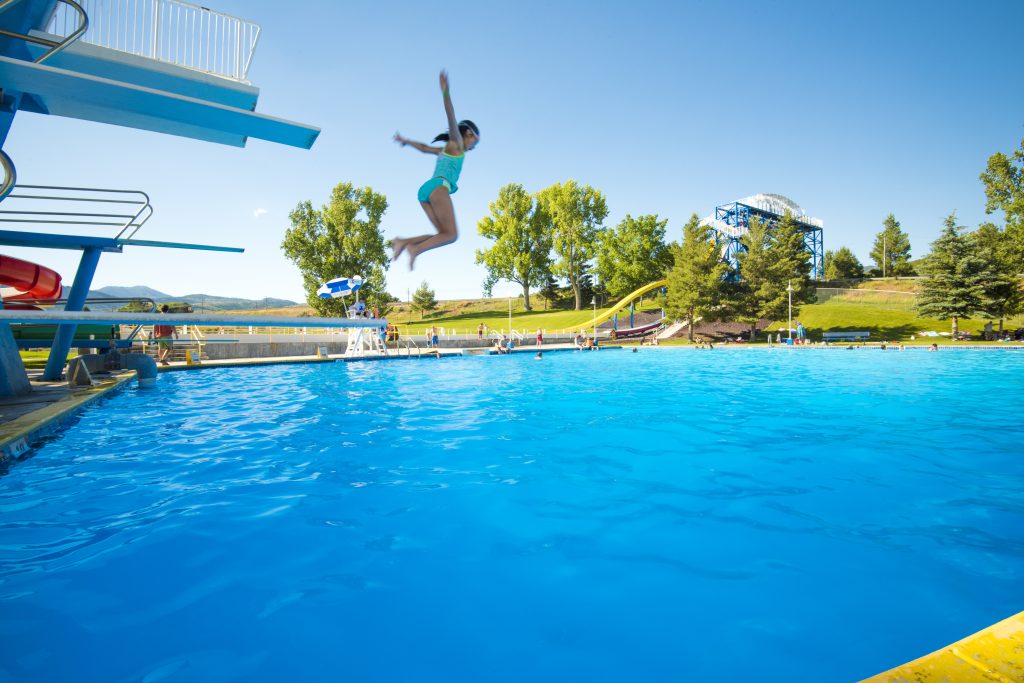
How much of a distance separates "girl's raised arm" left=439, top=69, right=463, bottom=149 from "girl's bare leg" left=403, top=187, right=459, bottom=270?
46 centimetres

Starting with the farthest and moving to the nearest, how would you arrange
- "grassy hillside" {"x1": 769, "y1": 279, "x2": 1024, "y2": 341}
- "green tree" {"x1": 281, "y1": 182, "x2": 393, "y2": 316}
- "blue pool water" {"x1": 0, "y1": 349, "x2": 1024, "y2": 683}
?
"green tree" {"x1": 281, "y1": 182, "x2": 393, "y2": 316}
"grassy hillside" {"x1": 769, "y1": 279, "x2": 1024, "y2": 341}
"blue pool water" {"x1": 0, "y1": 349, "x2": 1024, "y2": 683}

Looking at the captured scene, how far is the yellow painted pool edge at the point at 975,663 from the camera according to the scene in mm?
1133

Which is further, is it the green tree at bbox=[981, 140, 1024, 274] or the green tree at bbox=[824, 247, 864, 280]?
the green tree at bbox=[824, 247, 864, 280]

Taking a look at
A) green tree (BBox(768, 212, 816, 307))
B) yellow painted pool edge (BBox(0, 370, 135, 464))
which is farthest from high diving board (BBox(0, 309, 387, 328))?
green tree (BBox(768, 212, 816, 307))

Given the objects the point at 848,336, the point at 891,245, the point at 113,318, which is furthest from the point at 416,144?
the point at 891,245

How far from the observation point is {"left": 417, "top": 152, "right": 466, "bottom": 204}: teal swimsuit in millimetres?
4473

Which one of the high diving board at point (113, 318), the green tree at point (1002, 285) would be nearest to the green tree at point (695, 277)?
the green tree at point (1002, 285)

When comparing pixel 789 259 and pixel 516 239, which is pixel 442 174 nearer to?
pixel 789 259

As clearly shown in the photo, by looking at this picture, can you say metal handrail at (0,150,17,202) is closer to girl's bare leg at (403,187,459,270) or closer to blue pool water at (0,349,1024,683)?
blue pool water at (0,349,1024,683)

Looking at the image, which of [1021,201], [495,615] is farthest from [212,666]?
[1021,201]

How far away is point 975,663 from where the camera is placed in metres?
1.21

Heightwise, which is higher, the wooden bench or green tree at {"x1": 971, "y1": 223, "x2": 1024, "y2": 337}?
green tree at {"x1": 971, "y1": 223, "x2": 1024, "y2": 337}

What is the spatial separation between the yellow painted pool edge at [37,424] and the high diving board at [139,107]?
3.42 m

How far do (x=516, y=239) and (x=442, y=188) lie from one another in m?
54.7
